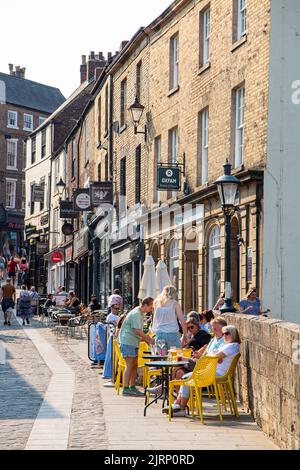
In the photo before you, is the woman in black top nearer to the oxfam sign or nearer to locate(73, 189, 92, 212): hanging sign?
the oxfam sign

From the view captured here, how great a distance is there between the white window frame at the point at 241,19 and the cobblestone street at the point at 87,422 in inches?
352

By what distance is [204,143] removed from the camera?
79.6ft

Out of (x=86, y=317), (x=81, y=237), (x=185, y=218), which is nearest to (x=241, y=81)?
(x=185, y=218)

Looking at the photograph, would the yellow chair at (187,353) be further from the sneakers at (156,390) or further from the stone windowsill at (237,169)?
the stone windowsill at (237,169)

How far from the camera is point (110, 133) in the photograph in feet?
119

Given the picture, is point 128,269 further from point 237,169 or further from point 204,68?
point 237,169

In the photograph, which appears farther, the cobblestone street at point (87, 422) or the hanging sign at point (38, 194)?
the hanging sign at point (38, 194)

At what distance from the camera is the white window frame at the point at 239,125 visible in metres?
21.4

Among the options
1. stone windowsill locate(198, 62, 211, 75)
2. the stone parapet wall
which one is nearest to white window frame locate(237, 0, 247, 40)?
Answer: stone windowsill locate(198, 62, 211, 75)

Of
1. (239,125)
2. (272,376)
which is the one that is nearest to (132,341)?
(272,376)

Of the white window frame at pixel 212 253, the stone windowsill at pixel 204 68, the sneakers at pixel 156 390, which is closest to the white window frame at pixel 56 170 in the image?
the stone windowsill at pixel 204 68

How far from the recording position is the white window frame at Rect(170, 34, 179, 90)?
88.8ft

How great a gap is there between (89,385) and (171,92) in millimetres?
13441

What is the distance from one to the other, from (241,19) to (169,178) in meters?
5.27
